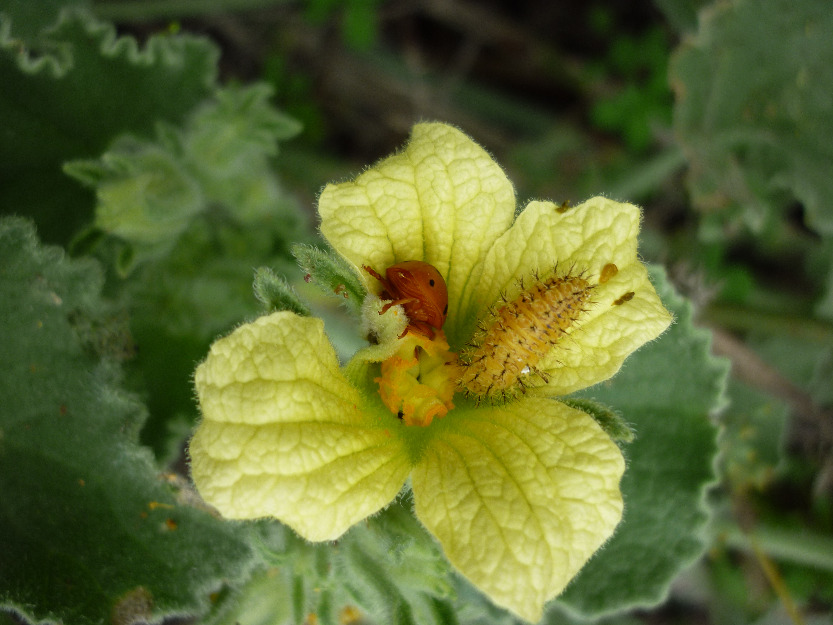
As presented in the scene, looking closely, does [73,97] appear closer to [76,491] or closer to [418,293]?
[76,491]

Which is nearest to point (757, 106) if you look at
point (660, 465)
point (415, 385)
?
point (660, 465)

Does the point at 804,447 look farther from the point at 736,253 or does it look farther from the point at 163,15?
the point at 163,15

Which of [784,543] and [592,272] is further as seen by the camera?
[784,543]

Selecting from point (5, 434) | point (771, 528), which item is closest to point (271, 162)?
point (5, 434)

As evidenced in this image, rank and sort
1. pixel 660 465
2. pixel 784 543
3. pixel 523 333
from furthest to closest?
pixel 784 543, pixel 660 465, pixel 523 333

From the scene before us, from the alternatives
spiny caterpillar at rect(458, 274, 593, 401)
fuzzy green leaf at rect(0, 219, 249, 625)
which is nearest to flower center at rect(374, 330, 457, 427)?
spiny caterpillar at rect(458, 274, 593, 401)

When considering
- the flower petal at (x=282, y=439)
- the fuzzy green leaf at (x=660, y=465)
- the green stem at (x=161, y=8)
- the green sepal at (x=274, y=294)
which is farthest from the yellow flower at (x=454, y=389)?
the green stem at (x=161, y=8)

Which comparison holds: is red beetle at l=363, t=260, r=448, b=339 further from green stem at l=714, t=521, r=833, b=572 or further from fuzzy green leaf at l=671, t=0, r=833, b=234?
green stem at l=714, t=521, r=833, b=572

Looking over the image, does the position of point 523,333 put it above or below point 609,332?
below

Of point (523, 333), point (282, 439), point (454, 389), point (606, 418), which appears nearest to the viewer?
point (282, 439)
